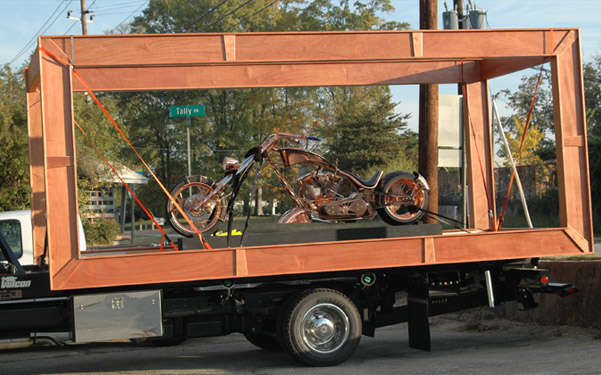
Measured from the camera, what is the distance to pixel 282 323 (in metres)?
7.25

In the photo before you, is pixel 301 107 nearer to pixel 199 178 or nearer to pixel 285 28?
pixel 285 28

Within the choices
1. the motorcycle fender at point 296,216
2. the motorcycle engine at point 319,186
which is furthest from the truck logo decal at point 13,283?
the motorcycle engine at point 319,186

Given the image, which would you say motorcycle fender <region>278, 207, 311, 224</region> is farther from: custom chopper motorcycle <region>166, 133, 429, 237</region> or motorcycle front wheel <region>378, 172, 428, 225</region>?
motorcycle front wheel <region>378, 172, 428, 225</region>

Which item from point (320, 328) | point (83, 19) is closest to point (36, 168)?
point (320, 328)

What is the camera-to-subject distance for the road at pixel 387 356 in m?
7.04

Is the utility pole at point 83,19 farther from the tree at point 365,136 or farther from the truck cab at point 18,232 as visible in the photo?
the truck cab at point 18,232

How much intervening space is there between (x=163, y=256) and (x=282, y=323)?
1460 mm

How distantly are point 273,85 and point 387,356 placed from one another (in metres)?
3.25

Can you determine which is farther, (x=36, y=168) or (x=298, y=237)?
(x=36, y=168)

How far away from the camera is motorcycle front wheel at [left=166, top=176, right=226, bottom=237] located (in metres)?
8.39

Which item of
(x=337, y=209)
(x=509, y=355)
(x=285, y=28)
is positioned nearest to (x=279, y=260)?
(x=337, y=209)

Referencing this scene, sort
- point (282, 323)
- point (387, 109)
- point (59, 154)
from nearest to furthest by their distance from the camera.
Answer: point (59, 154)
point (282, 323)
point (387, 109)

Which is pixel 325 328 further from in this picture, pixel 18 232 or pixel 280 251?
pixel 18 232

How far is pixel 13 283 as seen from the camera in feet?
22.6
